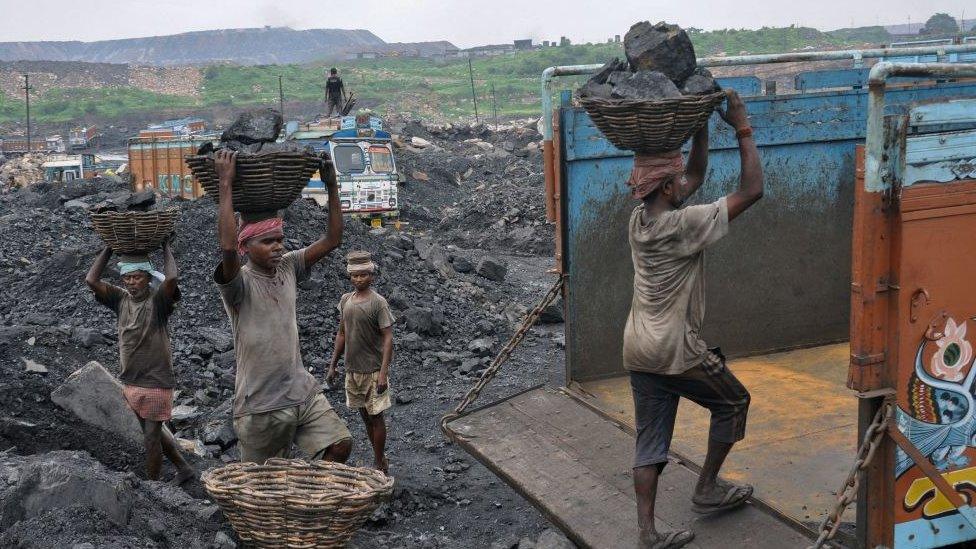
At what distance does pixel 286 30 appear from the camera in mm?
153625

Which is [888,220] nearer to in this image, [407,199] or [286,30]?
[407,199]

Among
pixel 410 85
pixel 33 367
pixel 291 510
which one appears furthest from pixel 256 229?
pixel 410 85

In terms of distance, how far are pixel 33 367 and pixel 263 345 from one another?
12.6 ft

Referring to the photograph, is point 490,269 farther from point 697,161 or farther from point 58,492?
point 58,492

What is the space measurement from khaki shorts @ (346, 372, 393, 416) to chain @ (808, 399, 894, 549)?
10.8 ft

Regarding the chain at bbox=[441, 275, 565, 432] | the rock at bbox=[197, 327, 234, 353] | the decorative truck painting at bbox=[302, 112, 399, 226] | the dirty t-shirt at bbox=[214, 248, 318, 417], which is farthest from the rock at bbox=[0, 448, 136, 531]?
the decorative truck painting at bbox=[302, 112, 399, 226]

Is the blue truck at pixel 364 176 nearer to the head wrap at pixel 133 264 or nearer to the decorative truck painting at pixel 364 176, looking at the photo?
the decorative truck painting at pixel 364 176

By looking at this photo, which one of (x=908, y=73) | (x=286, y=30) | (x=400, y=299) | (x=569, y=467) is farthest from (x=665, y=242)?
(x=286, y=30)

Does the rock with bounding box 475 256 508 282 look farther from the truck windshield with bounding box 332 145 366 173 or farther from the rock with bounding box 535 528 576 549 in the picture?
the rock with bounding box 535 528 576 549

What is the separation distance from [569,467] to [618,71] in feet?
7.45

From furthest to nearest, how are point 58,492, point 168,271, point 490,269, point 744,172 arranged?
point 490,269
point 168,271
point 58,492
point 744,172

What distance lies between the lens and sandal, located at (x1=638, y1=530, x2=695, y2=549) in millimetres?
4176

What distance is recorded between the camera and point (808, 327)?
7.04m

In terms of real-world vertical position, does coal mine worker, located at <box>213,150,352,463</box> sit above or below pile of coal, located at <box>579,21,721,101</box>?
below
